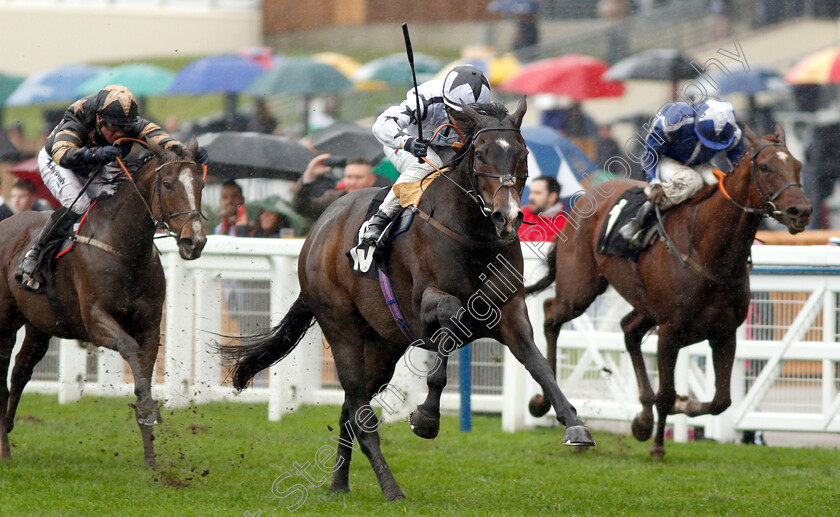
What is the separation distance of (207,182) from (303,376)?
3.52 m

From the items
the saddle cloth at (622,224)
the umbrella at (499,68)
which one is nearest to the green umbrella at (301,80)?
the umbrella at (499,68)

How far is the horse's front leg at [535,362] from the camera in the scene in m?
4.82

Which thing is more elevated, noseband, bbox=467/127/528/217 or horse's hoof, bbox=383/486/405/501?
→ noseband, bbox=467/127/528/217

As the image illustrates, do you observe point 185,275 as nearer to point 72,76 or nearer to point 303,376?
point 303,376

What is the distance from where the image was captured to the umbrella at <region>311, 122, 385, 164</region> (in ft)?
34.0

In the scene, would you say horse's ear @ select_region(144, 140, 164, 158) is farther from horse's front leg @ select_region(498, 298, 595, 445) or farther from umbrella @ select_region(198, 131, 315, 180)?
umbrella @ select_region(198, 131, 315, 180)

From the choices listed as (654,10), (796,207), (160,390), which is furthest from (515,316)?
(654,10)

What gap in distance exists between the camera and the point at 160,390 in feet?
29.4

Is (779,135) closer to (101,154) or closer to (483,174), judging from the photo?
(483,174)

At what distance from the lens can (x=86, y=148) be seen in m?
6.65

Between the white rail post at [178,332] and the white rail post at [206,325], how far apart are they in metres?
0.06

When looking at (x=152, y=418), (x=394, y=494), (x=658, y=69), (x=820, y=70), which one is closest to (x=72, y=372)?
(x=152, y=418)

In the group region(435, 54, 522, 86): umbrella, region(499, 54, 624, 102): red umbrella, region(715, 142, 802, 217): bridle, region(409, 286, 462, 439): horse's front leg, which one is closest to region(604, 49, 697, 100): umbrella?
region(499, 54, 624, 102): red umbrella

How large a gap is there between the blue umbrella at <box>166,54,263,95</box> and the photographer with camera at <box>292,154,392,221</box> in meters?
6.95
